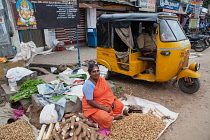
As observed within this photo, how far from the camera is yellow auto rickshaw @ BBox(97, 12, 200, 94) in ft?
13.8

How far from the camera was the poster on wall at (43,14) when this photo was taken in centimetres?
434

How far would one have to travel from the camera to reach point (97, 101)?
297cm

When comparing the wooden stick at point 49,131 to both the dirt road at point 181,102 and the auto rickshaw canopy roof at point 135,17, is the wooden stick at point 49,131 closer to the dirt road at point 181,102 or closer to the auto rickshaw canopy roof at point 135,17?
the dirt road at point 181,102

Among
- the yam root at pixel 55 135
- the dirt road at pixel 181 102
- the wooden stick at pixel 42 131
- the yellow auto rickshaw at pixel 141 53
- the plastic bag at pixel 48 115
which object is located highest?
the yellow auto rickshaw at pixel 141 53

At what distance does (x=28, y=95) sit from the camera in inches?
140

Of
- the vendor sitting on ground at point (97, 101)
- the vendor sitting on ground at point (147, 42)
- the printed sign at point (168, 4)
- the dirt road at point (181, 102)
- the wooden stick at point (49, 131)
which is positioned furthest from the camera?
the printed sign at point (168, 4)

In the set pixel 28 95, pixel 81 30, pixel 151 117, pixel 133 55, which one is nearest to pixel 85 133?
pixel 151 117

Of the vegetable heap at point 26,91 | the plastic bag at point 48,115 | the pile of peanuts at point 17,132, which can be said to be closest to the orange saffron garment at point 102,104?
the plastic bag at point 48,115

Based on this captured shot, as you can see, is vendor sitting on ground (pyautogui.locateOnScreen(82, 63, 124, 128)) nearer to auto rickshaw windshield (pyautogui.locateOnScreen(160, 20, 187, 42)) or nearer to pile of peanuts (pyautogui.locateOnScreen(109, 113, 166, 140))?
pile of peanuts (pyautogui.locateOnScreen(109, 113, 166, 140))

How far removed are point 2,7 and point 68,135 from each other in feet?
15.3

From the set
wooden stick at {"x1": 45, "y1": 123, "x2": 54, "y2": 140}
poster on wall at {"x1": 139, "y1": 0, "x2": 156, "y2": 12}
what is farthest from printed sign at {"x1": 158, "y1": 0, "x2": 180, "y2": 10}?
wooden stick at {"x1": 45, "y1": 123, "x2": 54, "y2": 140}

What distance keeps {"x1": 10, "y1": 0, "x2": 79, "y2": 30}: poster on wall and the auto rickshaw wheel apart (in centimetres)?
394

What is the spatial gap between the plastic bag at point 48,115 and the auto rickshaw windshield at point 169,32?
3.19 metres

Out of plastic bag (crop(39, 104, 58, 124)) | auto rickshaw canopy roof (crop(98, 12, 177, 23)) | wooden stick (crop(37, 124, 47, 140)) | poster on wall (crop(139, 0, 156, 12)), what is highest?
poster on wall (crop(139, 0, 156, 12))
